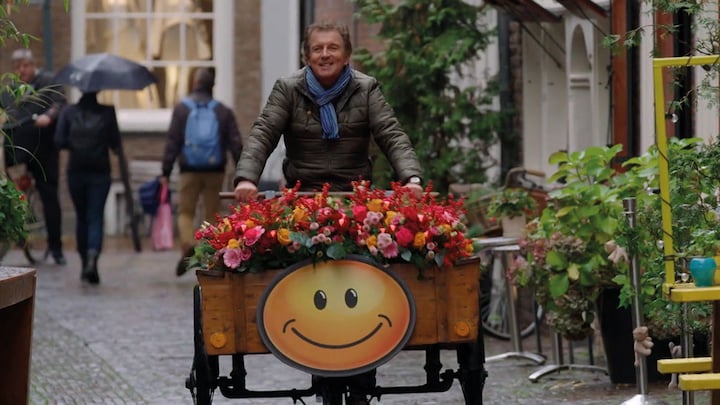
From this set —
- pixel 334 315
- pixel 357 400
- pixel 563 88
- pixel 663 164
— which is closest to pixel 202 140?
pixel 563 88

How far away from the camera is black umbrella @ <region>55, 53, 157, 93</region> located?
1691 cm

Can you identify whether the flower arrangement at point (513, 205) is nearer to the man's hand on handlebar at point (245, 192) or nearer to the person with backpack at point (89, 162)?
the man's hand on handlebar at point (245, 192)

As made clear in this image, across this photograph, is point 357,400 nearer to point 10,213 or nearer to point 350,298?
point 350,298

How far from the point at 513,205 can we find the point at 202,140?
5.02 meters

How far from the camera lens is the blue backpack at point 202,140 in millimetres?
16281

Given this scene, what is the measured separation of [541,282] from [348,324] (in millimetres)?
3390

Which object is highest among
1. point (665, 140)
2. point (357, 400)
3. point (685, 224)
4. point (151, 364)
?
point (665, 140)

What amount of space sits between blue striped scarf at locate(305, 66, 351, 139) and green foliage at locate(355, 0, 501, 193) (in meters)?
6.42

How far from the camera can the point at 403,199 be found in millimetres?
7008

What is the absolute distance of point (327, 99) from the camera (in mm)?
7789

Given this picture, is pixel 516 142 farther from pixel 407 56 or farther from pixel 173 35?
pixel 173 35

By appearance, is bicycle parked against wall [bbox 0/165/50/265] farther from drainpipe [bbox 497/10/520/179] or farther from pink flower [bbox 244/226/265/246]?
pink flower [bbox 244/226/265/246]

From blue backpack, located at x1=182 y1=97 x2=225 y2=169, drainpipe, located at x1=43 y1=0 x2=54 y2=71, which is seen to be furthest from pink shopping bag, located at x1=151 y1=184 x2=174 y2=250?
drainpipe, located at x1=43 y1=0 x2=54 y2=71

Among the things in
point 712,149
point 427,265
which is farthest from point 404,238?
point 712,149
